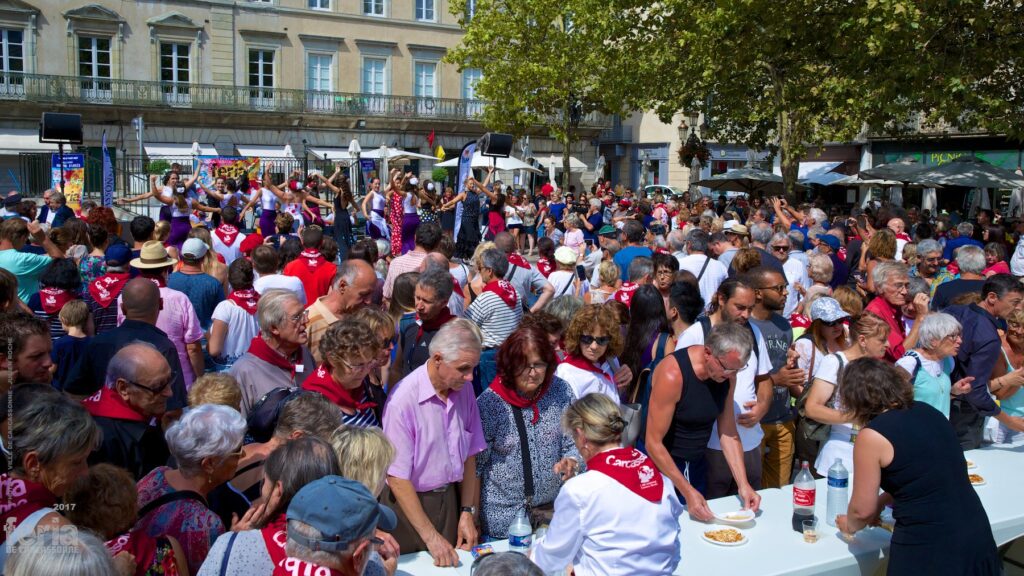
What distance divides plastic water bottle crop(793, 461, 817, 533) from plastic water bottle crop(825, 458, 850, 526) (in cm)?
14

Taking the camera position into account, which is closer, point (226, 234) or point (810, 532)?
point (810, 532)

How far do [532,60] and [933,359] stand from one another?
2603cm

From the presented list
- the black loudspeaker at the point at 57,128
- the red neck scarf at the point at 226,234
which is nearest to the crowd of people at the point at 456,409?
the red neck scarf at the point at 226,234

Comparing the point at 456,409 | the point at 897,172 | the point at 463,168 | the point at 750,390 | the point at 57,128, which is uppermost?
the point at 57,128

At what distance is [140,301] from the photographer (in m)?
4.84

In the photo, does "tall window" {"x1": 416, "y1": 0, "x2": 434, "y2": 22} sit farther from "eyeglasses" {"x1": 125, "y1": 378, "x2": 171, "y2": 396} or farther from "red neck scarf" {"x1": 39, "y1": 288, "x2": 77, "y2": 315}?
"eyeglasses" {"x1": 125, "y1": 378, "x2": 171, "y2": 396}

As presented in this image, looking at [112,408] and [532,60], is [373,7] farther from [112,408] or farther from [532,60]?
[112,408]

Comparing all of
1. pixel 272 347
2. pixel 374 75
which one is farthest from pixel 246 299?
pixel 374 75

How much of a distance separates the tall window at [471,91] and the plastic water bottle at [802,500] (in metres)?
36.4

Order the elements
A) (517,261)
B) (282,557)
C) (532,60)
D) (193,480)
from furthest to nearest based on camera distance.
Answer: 1. (532,60)
2. (517,261)
3. (193,480)
4. (282,557)

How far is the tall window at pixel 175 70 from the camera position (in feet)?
112

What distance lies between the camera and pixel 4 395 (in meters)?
3.49

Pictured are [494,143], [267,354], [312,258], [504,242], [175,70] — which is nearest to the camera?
[267,354]

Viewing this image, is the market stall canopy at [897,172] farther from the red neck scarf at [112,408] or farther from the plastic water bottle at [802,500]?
the red neck scarf at [112,408]
